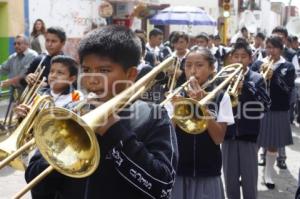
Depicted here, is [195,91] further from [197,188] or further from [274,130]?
[274,130]

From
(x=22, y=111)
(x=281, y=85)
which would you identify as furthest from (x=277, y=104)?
(x=22, y=111)

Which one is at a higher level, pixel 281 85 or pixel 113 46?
pixel 113 46

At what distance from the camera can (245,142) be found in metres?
4.35

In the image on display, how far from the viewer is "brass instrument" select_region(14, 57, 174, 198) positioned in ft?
5.49

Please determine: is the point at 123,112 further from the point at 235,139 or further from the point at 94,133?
the point at 235,139

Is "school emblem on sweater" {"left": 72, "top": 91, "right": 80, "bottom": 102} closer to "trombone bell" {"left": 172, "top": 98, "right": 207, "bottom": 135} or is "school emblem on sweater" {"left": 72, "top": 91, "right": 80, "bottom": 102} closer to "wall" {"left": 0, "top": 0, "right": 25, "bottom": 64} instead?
"trombone bell" {"left": 172, "top": 98, "right": 207, "bottom": 135}

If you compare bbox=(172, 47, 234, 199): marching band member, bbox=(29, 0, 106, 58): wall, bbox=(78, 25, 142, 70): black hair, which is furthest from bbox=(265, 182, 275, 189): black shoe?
bbox=(29, 0, 106, 58): wall

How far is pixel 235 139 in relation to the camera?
172 inches

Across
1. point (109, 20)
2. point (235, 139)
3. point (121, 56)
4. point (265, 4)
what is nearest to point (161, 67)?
point (121, 56)

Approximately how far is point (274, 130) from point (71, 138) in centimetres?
426

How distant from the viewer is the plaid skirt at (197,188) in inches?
127

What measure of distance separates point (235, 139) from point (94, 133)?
288 centimetres

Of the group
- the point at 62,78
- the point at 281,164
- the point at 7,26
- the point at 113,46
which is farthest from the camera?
the point at 7,26

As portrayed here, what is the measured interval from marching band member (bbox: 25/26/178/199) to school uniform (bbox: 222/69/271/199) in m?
2.46
